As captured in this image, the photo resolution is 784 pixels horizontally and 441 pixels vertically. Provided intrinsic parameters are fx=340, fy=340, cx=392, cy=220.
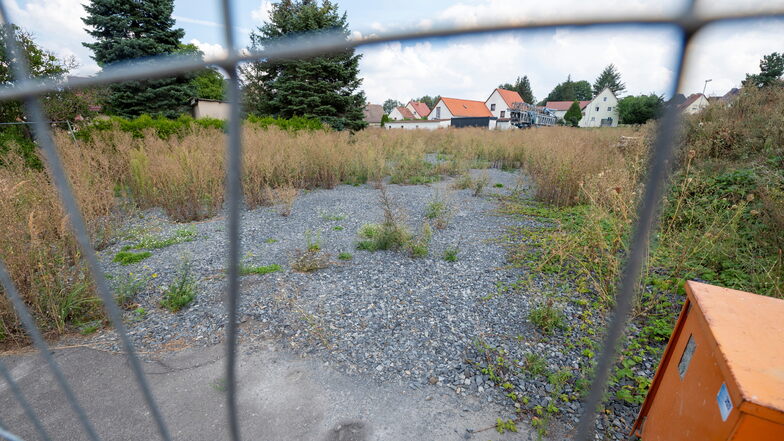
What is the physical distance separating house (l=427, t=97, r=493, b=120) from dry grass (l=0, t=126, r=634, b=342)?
26.7 feet

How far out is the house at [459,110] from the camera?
18.9 m

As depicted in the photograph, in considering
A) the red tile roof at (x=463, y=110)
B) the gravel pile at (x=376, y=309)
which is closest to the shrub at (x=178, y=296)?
the gravel pile at (x=376, y=309)

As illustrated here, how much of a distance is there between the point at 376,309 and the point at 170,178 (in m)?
4.65

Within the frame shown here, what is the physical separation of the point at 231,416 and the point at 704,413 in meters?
1.57

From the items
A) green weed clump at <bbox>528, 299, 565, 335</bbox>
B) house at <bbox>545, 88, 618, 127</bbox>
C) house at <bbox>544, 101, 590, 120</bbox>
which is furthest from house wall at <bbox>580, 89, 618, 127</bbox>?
house at <bbox>544, 101, 590, 120</bbox>

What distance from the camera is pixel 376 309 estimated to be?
3182 millimetres

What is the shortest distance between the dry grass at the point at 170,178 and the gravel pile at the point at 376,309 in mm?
535

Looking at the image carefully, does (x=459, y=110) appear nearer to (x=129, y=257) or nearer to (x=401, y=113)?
(x=401, y=113)

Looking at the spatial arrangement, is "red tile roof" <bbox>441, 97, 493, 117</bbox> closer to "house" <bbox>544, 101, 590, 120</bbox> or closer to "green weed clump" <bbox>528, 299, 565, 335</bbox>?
"house" <bbox>544, 101, 590, 120</bbox>

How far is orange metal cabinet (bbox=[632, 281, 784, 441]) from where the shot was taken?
100 centimetres

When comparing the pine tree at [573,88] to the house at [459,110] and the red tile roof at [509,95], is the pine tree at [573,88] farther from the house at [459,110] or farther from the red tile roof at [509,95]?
the house at [459,110]

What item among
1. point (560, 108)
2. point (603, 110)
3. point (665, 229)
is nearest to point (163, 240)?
point (603, 110)

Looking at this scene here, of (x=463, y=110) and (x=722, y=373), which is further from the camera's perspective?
(x=463, y=110)

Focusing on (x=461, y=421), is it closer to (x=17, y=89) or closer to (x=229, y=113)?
(x=229, y=113)
